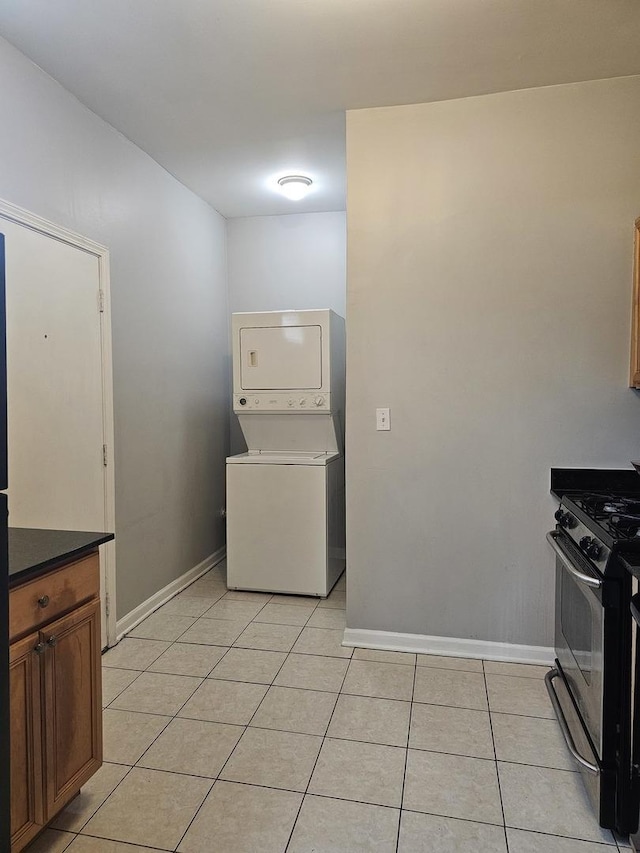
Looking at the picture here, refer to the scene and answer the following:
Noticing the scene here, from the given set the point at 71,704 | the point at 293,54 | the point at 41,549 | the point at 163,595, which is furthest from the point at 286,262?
the point at 71,704

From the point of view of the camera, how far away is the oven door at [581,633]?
1.65 metres

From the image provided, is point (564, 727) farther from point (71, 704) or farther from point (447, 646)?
point (71, 704)

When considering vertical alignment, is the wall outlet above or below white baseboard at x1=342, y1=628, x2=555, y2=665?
above

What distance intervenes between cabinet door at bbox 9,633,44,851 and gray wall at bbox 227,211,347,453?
123 inches

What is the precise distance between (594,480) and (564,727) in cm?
108

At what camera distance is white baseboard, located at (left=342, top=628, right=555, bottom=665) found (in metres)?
2.68

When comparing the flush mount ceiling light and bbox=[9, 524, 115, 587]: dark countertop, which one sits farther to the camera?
the flush mount ceiling light

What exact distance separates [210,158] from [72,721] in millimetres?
2947

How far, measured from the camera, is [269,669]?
266 cm

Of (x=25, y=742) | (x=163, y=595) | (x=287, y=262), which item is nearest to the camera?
(x=25, y=742)

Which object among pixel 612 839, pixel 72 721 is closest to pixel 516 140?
pixel 612 839

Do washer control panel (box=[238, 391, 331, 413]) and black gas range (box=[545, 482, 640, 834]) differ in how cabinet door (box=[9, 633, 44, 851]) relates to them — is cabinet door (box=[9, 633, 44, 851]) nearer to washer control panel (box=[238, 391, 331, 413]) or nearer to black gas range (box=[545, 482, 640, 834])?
black gas range (box=[545, 482, 640, 834])

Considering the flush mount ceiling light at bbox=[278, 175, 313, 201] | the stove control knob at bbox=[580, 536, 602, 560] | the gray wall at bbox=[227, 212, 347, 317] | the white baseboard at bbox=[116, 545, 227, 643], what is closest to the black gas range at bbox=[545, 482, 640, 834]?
the stove control knob at bbox=[580, 536, 602, 560]

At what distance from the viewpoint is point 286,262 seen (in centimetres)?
441
